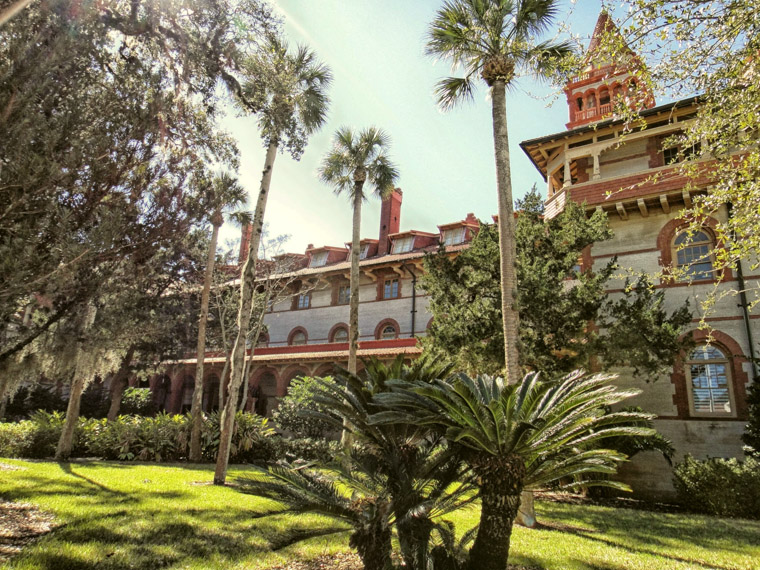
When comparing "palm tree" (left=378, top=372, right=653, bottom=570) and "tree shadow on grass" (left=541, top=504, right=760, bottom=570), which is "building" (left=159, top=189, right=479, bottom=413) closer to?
"tree shadow on grass" (left=541, top=504, right=760, bottom=570)

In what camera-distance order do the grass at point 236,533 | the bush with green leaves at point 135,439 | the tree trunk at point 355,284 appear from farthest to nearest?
the bush with green leaves at point 135,439 < the tree trunk at point 355,284 < the grass at point 236,533

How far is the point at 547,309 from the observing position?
37.9 ft

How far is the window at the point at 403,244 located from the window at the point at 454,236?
2024 mm

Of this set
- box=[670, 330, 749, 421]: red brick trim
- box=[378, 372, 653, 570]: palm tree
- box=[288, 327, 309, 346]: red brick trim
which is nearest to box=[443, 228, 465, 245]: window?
box=[288, 327, 309, 346]: red brick trim

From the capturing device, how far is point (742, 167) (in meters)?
6.63

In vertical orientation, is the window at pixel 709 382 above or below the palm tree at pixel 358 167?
below

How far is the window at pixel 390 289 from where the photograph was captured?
1020 inches

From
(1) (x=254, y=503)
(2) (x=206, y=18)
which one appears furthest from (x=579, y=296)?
(2) (x=206, y=18)

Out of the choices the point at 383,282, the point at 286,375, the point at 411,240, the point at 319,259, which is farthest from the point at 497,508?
the point at 319,259

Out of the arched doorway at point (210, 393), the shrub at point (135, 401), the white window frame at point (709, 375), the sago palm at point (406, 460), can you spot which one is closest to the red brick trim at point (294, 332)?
the arched doorway at point (210, 393)

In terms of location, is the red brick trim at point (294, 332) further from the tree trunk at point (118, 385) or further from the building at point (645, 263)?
the tree trunk at point (118, 385)

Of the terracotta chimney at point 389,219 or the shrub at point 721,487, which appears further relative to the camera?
the terracotta chimney at point 389,219

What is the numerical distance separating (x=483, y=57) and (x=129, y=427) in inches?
657

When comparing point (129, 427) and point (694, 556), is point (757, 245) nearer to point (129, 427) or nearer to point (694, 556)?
point (694, 556)
